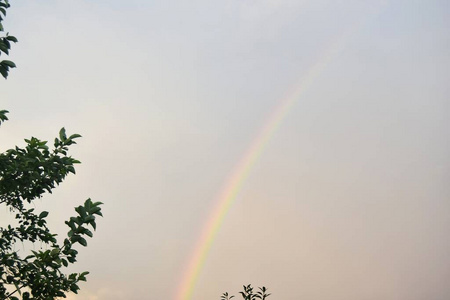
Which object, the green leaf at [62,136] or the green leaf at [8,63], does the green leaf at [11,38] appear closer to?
the green leaf at [8,63]

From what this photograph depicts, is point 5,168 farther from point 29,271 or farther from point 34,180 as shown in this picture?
point 29,271

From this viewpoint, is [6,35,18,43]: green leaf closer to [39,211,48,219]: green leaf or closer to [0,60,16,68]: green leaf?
[0,60,16,68]: green leaf

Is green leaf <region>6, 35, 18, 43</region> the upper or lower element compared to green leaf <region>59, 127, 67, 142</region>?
upper

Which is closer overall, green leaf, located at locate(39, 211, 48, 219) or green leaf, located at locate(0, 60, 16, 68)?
green leaf, located at locate(0, 60, 16, 68)

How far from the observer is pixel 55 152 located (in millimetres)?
10188

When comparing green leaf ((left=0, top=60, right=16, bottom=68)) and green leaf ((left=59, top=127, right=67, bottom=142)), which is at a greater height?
green leaf ((left=59, top=127, right=67, bottom=142))

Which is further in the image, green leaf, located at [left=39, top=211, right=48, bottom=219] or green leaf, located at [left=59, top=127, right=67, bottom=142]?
green leaf, located at [left=59, top=127, right=67, bottom=142]

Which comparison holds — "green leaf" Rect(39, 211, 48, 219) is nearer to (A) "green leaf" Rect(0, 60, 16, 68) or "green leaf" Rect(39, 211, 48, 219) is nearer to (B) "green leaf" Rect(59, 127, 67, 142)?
(B) "green leaf" Rect(59, 127, 67, 142)

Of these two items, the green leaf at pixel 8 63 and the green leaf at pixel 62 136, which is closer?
the green leaf at pixel 8 63

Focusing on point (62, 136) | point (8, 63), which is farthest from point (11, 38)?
point (62, 136)

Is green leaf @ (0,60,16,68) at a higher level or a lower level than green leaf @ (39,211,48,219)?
higher

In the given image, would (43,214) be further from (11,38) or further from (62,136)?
(11,38)

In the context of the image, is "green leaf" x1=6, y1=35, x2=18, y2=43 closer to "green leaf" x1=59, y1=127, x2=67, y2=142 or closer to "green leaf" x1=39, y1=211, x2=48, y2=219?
"green leaf" x1=59, y1=127, x2=67, y2=142

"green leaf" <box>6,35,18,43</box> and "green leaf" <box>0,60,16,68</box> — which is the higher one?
"green leaf" <box>6,35,18,43</box>
